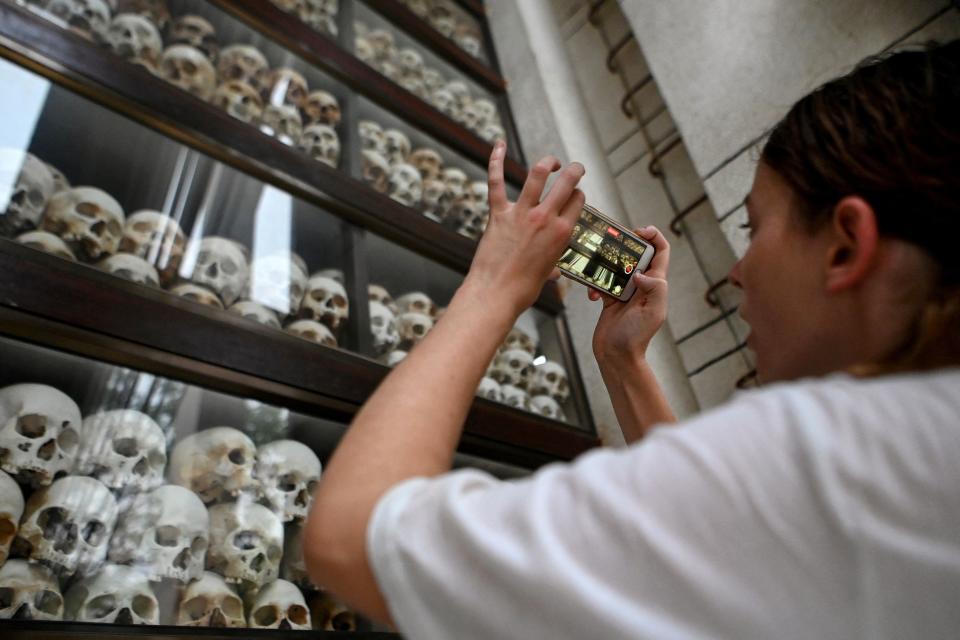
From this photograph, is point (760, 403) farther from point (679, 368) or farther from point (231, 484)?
point (679, 368)

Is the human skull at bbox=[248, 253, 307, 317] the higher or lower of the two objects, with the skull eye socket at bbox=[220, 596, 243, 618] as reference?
higher

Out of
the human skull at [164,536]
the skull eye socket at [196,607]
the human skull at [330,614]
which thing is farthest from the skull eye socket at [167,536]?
the human skull at [330,614]

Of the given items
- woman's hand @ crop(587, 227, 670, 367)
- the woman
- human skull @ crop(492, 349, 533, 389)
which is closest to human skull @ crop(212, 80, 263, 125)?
human skull @ crop(492, 349, 533, 389)

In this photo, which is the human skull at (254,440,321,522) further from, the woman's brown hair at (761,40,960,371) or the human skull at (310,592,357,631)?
the woman's brown hair at (761,40,960,371)

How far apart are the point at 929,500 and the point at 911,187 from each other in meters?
0.26

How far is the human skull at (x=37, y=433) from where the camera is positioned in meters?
1.08

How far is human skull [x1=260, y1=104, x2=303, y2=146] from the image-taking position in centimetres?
187

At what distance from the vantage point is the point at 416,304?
1.98 meters

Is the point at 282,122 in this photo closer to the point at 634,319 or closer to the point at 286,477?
the point at 286,477

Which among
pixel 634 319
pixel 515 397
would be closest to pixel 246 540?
pixel 634 319

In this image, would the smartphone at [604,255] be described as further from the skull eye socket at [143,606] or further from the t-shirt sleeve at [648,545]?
the skull eye socket at [143,606]

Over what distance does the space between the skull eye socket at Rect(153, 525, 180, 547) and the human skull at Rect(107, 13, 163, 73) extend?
1121 millimetres

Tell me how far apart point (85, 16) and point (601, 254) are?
4.80 feet

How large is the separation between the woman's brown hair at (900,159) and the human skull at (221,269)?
1.22m
